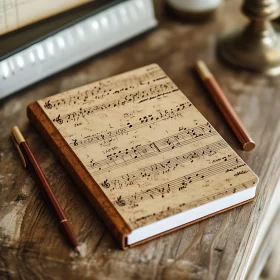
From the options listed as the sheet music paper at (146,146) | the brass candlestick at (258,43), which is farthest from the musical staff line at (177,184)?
the brass candlestick at (258,43)

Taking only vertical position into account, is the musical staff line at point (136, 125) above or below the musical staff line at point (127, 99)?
below

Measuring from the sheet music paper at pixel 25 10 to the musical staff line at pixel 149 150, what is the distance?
10.0 inches

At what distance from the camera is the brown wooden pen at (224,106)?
79cm

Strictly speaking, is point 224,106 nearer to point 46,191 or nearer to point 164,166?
point 164,166

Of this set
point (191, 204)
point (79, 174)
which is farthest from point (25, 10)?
point (191, 204)

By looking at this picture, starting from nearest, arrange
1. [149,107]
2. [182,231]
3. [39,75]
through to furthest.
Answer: [182,231], [149,107], [39,75]

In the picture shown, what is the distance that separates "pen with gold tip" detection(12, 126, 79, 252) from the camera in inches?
26.1

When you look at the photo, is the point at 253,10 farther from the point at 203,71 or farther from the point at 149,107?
the point at 149,107

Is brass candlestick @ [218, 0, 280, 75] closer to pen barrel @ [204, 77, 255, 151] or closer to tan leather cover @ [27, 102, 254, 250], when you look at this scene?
pen barrel @ [204, 77, 255, 151]

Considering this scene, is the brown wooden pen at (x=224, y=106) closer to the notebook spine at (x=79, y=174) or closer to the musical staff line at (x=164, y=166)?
the musical staff line at (x=164, y=166)

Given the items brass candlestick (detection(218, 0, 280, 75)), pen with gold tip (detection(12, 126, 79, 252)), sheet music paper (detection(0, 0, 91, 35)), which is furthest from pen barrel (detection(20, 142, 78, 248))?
brass candlestick (detection(218, 0, 280, 75))

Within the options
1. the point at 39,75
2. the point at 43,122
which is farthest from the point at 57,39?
the point at 43,122

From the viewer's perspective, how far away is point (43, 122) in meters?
0.76

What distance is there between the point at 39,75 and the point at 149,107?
0.68 ft
